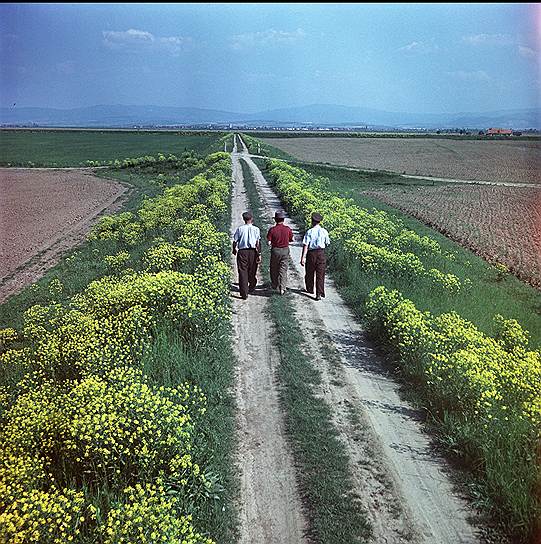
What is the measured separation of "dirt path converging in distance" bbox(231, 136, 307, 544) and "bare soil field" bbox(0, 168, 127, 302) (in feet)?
31.9

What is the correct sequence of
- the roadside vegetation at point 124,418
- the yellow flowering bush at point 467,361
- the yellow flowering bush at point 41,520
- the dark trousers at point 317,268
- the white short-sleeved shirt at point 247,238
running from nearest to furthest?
the yellow flowering bush at point 41,520 → the roadside vegetation at point 124,418 → the yellow flowering bush at point 467,361 → the white short-sleeved shirt at point 247,238 → the dark trousers at point 317,268

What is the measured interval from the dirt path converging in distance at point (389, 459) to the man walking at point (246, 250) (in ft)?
7.92

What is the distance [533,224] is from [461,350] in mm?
20654

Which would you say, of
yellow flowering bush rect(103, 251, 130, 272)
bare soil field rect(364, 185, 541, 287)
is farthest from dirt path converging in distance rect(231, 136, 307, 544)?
bare soil field rect(364, 185, 541, 287)

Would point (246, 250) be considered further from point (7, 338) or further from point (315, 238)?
point (7, 338)

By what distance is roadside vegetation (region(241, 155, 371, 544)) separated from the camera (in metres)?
4.62

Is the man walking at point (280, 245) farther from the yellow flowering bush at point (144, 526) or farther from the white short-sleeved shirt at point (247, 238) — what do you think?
the yellow flowering bush at point (144, 526)

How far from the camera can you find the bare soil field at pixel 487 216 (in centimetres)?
1809

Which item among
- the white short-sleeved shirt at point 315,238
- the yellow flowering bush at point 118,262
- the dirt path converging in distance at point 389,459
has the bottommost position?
the dirt path converging in distance at point 389,459

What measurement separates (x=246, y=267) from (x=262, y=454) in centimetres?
543

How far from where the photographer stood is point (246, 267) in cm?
1061

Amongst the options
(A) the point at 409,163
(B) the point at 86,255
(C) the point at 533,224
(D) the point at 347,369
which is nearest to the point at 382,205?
(C) the point at 533,224

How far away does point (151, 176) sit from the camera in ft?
156

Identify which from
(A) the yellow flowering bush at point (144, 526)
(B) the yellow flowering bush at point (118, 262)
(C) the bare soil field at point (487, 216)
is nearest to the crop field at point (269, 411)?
(A) the yellow flowering bush at point (144, 526)
